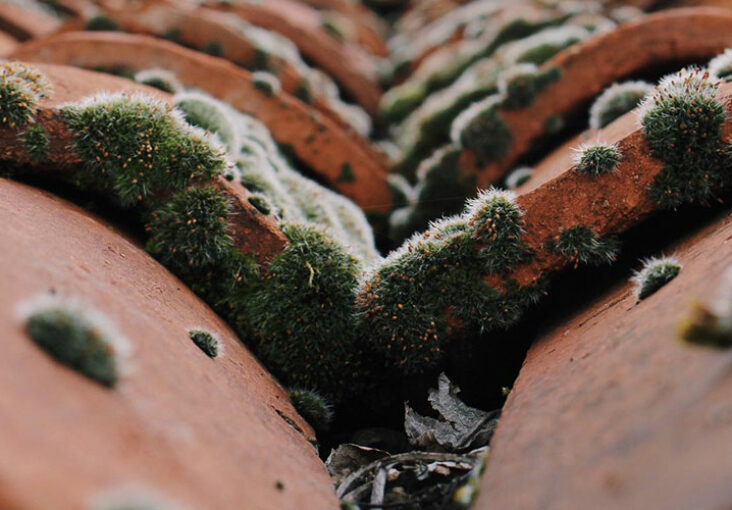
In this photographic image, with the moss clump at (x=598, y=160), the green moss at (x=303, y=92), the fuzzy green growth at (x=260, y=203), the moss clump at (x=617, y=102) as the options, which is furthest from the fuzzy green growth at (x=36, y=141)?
the green moss at (x=303, y=92)

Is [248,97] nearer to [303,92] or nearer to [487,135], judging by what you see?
[303,92]

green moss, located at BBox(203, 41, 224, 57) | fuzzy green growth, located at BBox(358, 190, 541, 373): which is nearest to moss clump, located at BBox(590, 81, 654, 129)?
fuzzy green growth, located at BBox(358, 190, 541, 373)

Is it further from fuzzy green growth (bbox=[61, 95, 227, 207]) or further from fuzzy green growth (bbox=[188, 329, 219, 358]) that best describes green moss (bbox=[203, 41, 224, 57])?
fuzzy green growth (bbox=[188, 329, 219, 358])

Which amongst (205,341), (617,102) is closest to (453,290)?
(205,341)

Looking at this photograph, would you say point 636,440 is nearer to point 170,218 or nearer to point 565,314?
point 565,314

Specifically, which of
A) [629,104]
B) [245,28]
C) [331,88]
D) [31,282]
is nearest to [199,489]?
[31,282]

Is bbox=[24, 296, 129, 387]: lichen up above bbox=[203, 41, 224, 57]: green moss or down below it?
below
